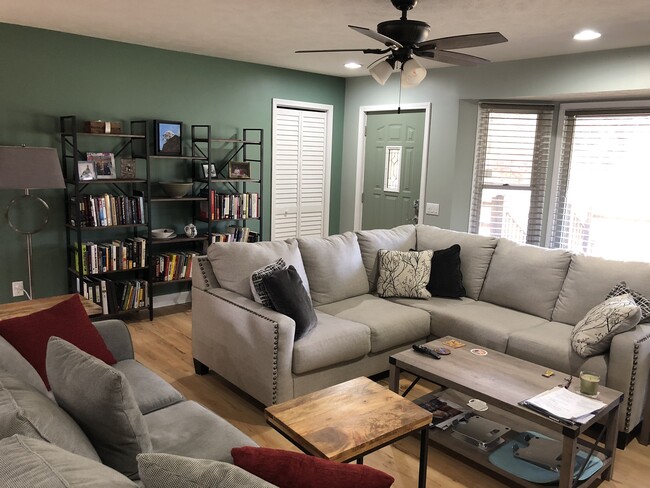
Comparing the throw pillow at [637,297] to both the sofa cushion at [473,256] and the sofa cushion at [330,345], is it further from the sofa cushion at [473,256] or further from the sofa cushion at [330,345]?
the sofa cushion at [330,345]

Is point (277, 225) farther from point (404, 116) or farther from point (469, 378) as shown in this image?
point (469, 378)

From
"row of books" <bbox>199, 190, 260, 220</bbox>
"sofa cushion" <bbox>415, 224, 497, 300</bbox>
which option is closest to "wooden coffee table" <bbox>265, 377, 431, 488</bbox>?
"sofa cushion" <bbox>415, 224, 497, 300</bbox>

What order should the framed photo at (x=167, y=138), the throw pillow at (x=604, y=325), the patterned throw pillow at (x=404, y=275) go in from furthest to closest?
1. the framed photo at (x=167, y=138)
2. the patterned throw pillow at (x=404, y=275)
3. the throw pillow at (x=604, y=325)

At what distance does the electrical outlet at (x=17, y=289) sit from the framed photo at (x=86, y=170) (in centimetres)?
102

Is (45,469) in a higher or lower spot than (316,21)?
lower

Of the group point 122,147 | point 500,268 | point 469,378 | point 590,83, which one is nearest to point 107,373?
point 469,378

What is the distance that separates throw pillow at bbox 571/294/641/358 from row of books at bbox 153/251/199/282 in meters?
3.41

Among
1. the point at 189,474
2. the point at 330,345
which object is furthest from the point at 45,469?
the point at 330,345

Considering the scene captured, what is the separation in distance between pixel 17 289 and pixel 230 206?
1.99 meters

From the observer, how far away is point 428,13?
11.1 ft

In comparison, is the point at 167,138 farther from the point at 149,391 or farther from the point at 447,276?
the point at 149,391

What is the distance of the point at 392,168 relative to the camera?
6.09 m

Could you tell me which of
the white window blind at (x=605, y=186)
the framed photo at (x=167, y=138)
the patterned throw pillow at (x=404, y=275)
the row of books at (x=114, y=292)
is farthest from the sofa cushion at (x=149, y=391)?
the white window blind at (x=605, y=186)

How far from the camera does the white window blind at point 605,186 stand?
15.5ft
